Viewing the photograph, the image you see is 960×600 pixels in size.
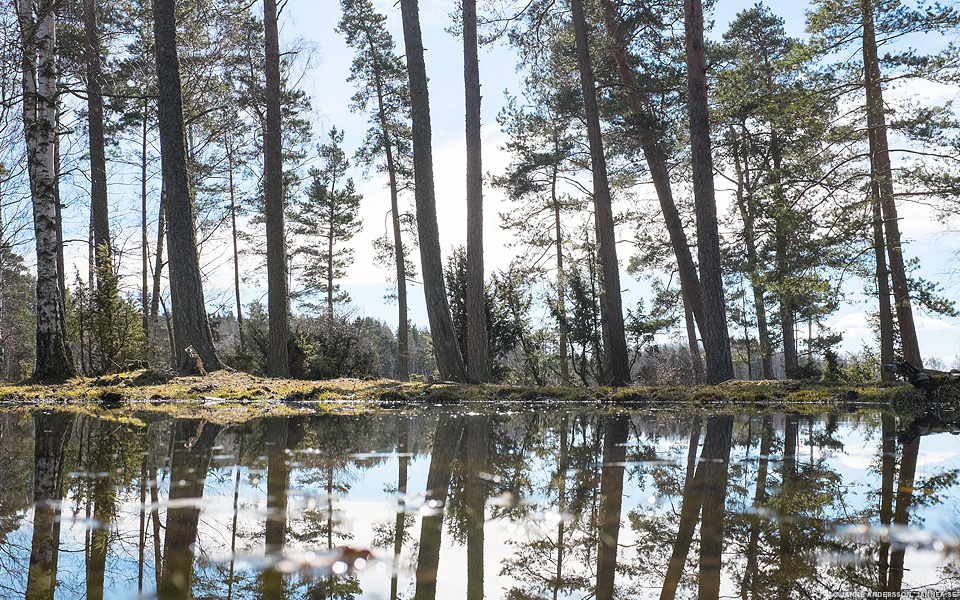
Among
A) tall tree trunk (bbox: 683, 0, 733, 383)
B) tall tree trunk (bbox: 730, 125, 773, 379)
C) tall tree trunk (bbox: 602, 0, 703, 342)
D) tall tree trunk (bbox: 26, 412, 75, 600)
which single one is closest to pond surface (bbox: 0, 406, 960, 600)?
tall tree trunk (bbox: 26, 412, 75, 600)

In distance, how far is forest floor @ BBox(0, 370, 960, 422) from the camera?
7.11m

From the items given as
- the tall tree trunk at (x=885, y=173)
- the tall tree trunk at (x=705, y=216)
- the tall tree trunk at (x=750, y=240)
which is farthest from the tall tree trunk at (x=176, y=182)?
the tall tree trunk at (x=885, y=173)

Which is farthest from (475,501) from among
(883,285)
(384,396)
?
(883,285)

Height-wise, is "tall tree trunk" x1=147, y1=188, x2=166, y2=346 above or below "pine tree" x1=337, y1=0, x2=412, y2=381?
below

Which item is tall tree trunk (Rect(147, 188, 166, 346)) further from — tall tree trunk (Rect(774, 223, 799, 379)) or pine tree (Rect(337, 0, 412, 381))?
tall tree trunk (Rect(774, 223, 799, 379))

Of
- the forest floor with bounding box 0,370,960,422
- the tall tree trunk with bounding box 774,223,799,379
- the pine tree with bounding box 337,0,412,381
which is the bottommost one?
the forest floor with bounding box 0,370,960,422

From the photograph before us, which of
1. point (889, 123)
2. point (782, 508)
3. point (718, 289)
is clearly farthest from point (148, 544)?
point (889, 123)

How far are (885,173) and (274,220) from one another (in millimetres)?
13158

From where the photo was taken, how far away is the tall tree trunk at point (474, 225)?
10.7m

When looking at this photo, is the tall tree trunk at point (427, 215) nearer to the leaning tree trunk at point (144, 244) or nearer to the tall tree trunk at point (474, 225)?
the tall tree trunk at point (474, 225)

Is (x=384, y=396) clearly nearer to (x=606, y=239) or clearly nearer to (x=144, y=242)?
(x=606, y=239)

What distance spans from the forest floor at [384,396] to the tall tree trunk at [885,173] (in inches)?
236

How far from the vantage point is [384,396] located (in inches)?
316

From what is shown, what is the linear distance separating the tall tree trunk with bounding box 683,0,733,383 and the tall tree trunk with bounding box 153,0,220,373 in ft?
26.6
